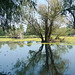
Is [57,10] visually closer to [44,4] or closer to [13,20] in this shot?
[44,4]

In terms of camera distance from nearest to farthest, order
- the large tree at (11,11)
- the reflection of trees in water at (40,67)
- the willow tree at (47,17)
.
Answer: the large tree at (11,11)
the reflection of trees in water at (40,67)
the willow tree at (47,17)

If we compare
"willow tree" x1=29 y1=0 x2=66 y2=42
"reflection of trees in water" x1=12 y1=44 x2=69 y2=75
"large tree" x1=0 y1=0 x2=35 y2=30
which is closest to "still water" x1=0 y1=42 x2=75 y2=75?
"reflection of trees in water" x1=12 y1=44 x2=69 y2=75

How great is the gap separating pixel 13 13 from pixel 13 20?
28 centimetres

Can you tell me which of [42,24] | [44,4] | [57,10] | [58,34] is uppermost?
[44,4]

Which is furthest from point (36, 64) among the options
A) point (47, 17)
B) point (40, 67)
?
point (47, 17)

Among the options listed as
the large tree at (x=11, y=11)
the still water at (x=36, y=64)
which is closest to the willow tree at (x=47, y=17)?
the still water at (x=36, y=64)

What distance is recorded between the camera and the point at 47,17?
69.4 feet

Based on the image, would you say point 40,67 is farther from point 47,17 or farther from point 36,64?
point 47,17

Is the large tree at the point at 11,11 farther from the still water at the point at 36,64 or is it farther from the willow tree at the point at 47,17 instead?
the willow tree at the point at 47,17

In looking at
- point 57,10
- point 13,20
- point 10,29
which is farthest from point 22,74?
point 57,10

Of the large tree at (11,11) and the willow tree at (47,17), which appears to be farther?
the willow tree at (47,17)

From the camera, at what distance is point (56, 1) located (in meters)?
20.2

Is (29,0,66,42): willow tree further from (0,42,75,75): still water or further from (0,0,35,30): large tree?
(0,0,35,30): large tree

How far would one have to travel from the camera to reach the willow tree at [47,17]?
20.2 m
